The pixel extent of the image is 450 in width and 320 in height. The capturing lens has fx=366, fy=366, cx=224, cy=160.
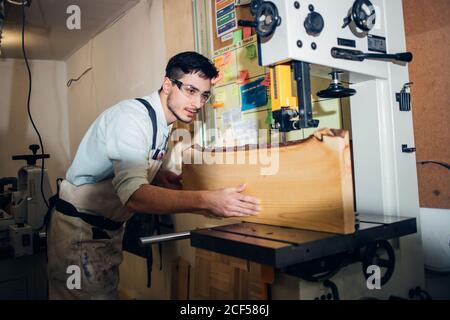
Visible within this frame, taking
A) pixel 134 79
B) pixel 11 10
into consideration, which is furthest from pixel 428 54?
pixel 11 10

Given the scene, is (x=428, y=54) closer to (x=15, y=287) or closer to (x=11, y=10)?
(x=15, y=287)

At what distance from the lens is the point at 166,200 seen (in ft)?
3.87

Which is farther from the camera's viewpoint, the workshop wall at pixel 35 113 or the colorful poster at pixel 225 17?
the workshop wall at pixel 35 113

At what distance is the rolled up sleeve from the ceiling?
1.71m

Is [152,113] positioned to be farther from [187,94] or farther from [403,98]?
[403,98]

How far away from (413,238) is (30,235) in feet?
6.34

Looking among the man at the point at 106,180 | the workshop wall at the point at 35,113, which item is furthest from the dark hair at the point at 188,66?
the workshop wall at the point at 35,113

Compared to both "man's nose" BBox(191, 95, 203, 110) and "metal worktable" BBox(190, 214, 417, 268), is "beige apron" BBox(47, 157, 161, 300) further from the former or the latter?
"metal worktable" BBox(190, 214, 417, 268)

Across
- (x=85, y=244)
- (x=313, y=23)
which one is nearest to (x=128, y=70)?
(x=85, y=244)

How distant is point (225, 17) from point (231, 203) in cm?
119

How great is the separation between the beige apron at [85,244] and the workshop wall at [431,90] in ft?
3.81

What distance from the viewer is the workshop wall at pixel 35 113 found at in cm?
407

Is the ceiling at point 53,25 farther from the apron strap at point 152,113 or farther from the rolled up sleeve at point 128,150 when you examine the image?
the rolled up sleeve at point 128,150

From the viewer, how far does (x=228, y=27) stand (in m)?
1.91
